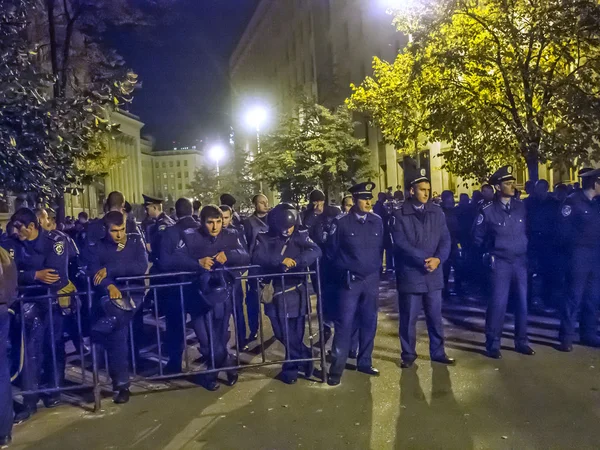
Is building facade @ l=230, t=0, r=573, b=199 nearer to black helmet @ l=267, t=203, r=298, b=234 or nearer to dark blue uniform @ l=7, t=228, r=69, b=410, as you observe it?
black helmet @ l=267, t=203, r=298, b=234

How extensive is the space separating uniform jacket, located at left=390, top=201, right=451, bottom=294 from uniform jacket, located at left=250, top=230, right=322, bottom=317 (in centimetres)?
95

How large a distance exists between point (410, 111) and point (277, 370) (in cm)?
1018

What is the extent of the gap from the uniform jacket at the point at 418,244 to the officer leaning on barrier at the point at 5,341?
3.79 metres

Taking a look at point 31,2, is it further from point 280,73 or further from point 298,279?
point 280,73

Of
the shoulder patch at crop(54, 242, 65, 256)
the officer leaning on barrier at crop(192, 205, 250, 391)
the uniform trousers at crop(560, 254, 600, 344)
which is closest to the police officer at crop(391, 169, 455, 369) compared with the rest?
the uniform trousers at crop(560, 254, 600, 344)

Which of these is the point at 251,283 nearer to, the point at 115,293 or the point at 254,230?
the point at 254,230

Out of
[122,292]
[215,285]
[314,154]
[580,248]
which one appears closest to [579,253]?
[580,248]

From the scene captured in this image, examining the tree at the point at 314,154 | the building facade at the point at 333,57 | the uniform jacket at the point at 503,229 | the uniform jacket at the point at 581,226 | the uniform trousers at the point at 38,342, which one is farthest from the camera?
the building facade at the point at 333,57

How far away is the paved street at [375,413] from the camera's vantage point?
16.1 ft

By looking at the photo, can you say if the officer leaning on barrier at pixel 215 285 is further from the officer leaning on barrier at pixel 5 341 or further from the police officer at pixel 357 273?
the officer leaning on barrier at pixel 5 341

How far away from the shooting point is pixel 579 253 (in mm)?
7031

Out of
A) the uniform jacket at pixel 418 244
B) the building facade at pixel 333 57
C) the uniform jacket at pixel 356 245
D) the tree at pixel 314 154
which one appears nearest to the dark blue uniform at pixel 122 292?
the uniform jacket at pixel 356 245

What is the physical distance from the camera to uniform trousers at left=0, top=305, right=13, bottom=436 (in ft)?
16.6

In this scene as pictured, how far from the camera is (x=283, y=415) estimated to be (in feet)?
18.1
